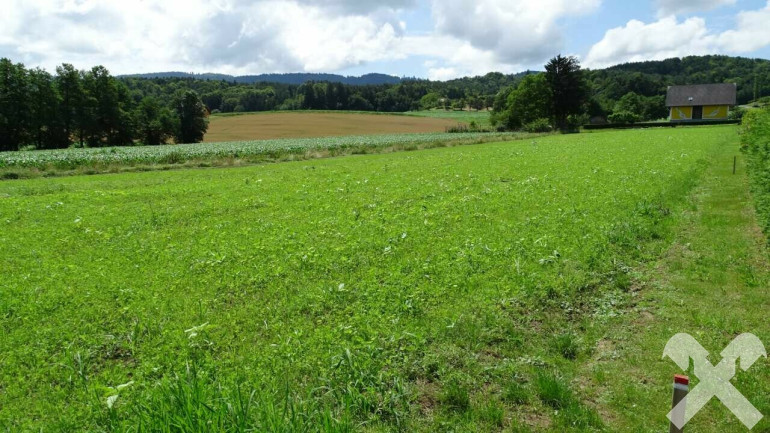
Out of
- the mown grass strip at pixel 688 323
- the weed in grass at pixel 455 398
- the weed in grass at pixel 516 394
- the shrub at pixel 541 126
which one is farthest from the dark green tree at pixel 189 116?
the weed in grass at pixel 516 394

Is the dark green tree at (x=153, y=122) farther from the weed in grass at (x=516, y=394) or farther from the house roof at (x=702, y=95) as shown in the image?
the house roof at (x=702, y=95)

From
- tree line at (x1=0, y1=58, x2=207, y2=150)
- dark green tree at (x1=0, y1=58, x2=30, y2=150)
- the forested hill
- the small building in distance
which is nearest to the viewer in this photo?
dark green tree at (x1=0, y1=58, x2=30, y2=150)

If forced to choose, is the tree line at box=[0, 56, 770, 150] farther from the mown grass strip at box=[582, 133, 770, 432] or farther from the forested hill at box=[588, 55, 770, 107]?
the mown grass strip at box=[582, 133, 770, 432]

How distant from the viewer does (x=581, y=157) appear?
2938 centimetres

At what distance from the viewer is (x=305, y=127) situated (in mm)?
96875

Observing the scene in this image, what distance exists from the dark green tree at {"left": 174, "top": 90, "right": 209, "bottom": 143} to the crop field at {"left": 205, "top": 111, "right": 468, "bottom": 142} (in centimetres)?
310

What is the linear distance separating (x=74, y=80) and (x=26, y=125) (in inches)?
477

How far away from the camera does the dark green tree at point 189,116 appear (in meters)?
85.6

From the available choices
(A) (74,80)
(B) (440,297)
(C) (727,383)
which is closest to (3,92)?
(A) (74,80)

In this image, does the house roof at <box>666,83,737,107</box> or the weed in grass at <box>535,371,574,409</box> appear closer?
the weed in grass at <box>535,371,574,409</box>

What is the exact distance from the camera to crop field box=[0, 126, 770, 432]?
497cm
